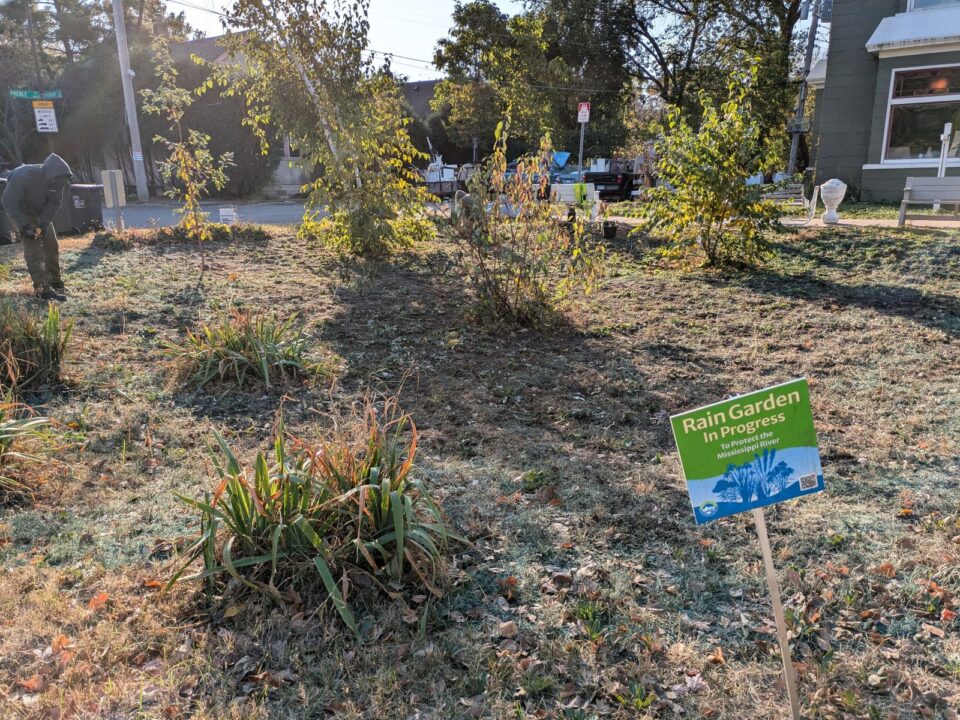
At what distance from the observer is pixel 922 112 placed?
48.7 feet

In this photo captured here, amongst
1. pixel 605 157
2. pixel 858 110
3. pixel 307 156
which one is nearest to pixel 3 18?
pixel 605 157

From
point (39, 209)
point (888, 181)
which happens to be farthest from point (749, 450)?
point (888, 181)

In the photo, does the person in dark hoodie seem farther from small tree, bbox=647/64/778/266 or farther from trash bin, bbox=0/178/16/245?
small tree, bbox=647/64/778/266

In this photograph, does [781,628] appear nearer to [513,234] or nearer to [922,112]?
[513,234]

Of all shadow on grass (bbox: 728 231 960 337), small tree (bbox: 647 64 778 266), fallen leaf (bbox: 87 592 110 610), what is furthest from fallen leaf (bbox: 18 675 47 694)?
small tree (bbox: 647 64 778 266)

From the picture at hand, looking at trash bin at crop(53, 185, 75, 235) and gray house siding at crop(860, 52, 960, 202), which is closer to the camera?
trash bin at crop(53, 185, 75, 235)

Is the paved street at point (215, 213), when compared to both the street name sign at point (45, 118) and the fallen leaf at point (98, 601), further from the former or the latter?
the fallen leaf at point (98, 601)

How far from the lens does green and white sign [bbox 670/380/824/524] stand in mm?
2230

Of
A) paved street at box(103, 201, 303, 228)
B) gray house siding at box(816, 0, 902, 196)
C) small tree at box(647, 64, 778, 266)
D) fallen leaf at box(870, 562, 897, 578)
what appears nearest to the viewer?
fallen leaf at box(870, 562, 897, 578)

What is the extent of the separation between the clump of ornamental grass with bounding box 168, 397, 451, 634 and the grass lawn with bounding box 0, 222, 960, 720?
128 mm

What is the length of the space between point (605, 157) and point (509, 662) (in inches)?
1403

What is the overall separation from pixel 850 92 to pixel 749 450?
52.9 ft

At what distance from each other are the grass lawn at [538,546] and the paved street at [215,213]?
1084 centimetres

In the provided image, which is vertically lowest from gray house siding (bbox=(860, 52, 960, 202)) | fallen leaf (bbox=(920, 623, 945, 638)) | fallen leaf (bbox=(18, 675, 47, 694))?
fallen leaf (bbox=(18, 675, 47, 694))
